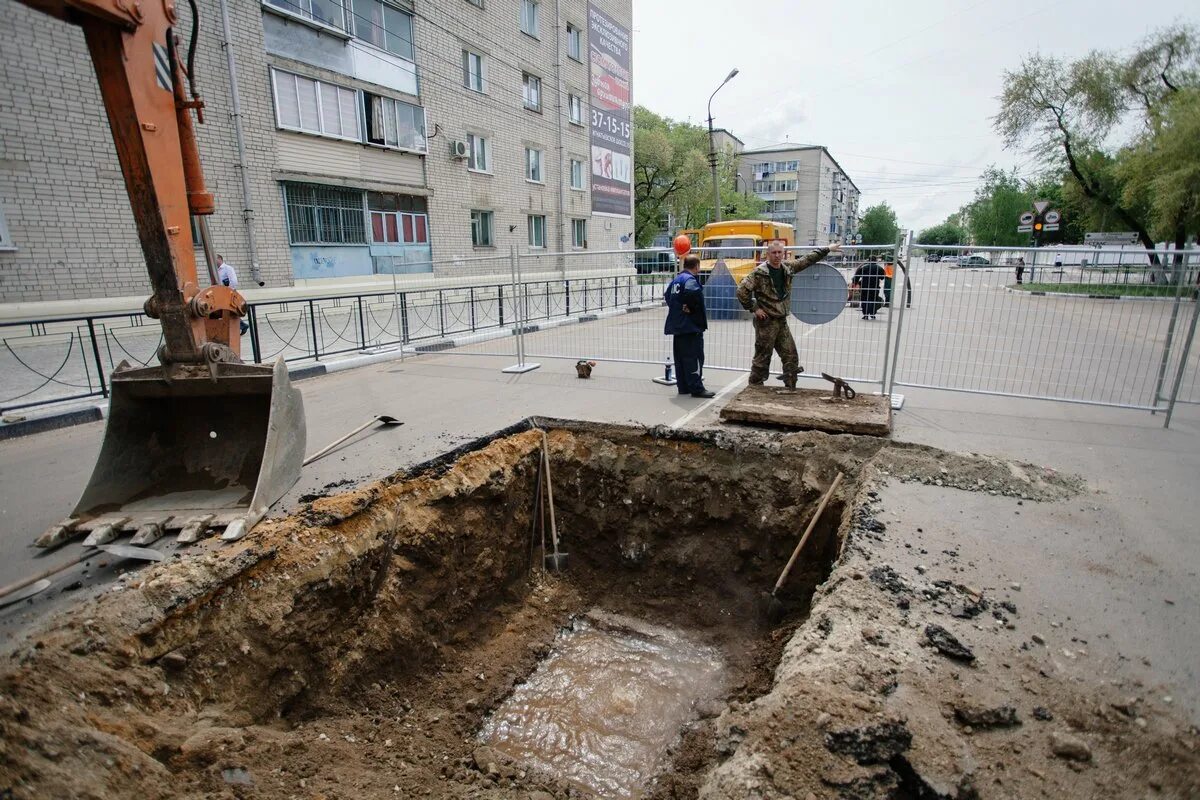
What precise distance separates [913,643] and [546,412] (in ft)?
14.1

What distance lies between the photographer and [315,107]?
14828 millimetres

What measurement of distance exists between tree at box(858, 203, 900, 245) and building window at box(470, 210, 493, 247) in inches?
4020

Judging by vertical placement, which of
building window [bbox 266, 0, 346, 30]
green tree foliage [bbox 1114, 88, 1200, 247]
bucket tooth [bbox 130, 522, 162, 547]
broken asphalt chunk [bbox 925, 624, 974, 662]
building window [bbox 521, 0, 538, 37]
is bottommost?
broken asphalt chunk [bbox 925, 624, 974, 662]

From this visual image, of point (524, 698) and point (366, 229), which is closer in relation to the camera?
point (524, 698)

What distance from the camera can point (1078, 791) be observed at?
6.84ft

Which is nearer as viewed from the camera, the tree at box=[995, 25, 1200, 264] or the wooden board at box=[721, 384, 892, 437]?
the wooden board at box=[721, 384, 892, 437]

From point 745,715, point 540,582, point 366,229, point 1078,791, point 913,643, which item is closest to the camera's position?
point 1078,791

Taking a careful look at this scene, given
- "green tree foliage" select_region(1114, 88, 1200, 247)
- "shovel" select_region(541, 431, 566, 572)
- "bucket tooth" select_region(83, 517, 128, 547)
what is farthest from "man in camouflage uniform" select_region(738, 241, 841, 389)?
"green tree foliage" select_region(1114, 88, 1200, 247)

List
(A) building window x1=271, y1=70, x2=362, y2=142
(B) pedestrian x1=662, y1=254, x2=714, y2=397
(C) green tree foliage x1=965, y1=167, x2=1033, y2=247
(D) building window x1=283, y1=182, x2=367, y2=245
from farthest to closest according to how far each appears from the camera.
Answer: (C) green tree foliage x1=965, y1=167, x2=1033, y2=247, (D) building window x1=283, y1=182, x2=367, y2=245, (A) building window x1=271, y1=70, x2=362, y2=142, (B) pedestrian x1=662, y1=254, x2=714, y2=397

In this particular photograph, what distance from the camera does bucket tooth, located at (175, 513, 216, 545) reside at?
3652 millimetres

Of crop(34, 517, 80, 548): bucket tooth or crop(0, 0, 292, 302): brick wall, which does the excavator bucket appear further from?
crop(0, 0, 292, 302): brick wall

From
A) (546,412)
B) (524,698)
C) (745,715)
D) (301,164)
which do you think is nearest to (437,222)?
(301,164)

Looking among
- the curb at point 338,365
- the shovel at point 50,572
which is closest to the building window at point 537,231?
the curb at point 338,365

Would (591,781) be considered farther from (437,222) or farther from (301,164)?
(437,222)
